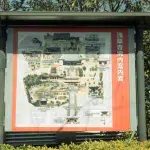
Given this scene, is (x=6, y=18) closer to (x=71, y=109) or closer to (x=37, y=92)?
(x=37, y=92)

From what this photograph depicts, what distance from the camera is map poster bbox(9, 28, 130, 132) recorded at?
28.7 feet

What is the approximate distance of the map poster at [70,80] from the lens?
8.73 m

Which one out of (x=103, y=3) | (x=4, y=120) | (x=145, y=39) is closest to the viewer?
(x=4, y=120)

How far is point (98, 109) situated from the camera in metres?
8.80

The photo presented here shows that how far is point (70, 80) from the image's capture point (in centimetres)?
891

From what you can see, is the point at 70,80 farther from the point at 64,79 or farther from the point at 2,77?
the point at 2,77

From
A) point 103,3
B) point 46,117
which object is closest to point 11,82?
point 46,117

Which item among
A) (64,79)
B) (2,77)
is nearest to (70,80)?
(64,79)

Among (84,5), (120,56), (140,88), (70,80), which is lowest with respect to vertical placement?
(140,88)

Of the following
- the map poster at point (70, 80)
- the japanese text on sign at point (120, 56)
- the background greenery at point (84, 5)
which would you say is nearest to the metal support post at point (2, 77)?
the map poster at point (70, 80)

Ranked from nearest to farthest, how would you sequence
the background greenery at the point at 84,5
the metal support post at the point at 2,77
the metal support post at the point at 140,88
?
1. the metal support post at the point at 2,77
2. the metal support post at the point at 140,88
3. the background greenery at the point at 84,5

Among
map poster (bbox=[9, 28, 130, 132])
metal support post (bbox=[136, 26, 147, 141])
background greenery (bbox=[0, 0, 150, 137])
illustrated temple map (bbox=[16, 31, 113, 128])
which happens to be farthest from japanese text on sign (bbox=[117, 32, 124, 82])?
background greenery (bbox=[0, 0, 150, 137])

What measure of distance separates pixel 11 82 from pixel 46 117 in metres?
0.99

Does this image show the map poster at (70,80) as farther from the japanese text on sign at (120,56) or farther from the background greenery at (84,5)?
the background greenery at (84,5)
